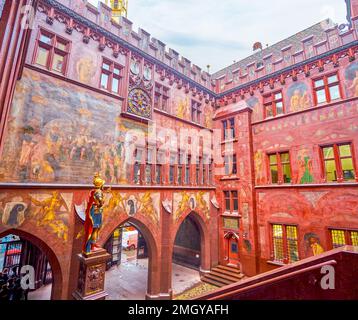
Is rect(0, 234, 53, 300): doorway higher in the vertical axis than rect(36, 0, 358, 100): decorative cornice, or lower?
lower

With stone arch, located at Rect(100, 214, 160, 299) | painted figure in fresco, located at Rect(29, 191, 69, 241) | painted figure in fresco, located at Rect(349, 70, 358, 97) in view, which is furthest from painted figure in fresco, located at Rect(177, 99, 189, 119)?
painted figure in fresco, located at Rect(349, 70, 358, 97)

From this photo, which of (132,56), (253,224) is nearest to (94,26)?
(132,56)

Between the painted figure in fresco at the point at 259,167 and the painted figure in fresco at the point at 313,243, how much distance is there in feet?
13.5

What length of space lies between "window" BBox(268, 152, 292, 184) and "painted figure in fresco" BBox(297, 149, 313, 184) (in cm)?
68

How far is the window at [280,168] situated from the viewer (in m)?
13.2

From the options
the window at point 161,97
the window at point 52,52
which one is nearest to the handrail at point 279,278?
the window at point 52,52

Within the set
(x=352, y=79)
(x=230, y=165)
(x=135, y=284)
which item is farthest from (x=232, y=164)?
(x=135, y=284)

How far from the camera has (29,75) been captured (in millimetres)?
8281

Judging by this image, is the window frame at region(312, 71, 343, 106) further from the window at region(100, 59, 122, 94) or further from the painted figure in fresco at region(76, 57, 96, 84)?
the painted figure in fresco at region(76, 57, 96, 84)

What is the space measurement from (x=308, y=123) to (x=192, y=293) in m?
12.6

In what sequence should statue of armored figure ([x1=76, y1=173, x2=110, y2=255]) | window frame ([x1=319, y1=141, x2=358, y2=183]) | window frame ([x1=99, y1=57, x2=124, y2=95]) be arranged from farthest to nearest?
window frame ([x1=99, y1=57, x2=124, y2=95])
window frame ([x1=319, y1=141, x2=358, y2=183])
statue of armored figure ([x1=76, y1=173, x2=110, y2=255])

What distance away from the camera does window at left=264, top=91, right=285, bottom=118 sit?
45.9 ft

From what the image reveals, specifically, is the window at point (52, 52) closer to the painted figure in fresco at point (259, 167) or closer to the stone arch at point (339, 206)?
the painted figure in fresco at point (259, 167)

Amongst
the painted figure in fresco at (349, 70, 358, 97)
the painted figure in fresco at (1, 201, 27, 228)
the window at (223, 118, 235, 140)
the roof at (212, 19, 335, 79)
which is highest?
the roof at (212, 19, 335, 79)
